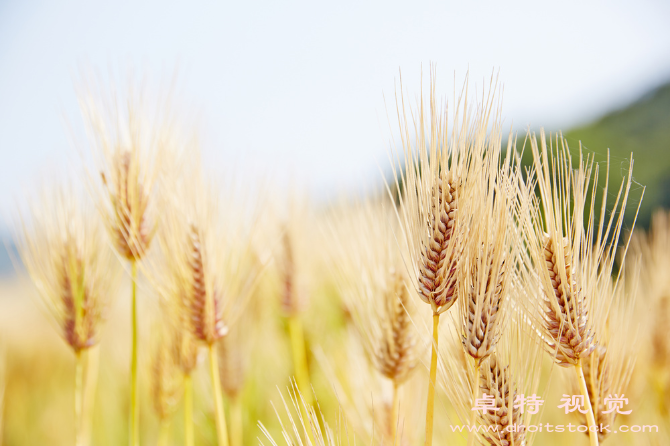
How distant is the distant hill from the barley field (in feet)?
0.30

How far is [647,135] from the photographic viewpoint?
33.5 inches

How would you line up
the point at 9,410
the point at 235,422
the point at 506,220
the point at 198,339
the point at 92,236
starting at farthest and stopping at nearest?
the point at 9,410 < the point at 235,422 < the point at 92,236 < the point at 198,339 < the point at 506,220

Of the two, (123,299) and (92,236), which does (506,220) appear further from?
(123,299)

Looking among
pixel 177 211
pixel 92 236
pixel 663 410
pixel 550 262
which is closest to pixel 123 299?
pixel 92 236

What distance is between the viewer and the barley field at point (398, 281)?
16.6 inches

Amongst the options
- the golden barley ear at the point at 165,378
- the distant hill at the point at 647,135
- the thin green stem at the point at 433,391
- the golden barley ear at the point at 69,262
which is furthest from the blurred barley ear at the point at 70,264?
the distant hill at the point at 647,135

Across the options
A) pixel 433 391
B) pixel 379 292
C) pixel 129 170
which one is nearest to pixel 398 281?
pixel 379 292

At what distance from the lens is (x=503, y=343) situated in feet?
1.47

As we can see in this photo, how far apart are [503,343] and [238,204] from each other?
51 centimetres

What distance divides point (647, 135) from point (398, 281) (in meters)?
0.73

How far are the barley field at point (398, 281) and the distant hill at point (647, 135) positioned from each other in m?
0.09

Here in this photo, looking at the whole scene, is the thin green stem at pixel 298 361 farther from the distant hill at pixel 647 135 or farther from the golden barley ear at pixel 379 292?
the distant hill at pixel 647 135

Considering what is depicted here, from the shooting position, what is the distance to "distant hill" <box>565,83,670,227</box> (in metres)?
0.77

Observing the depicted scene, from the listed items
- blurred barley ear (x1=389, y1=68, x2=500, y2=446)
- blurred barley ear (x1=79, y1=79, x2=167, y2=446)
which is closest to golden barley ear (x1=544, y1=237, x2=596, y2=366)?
blurred barley ear (x1=389, y1=68, x2=500, y2=446)
